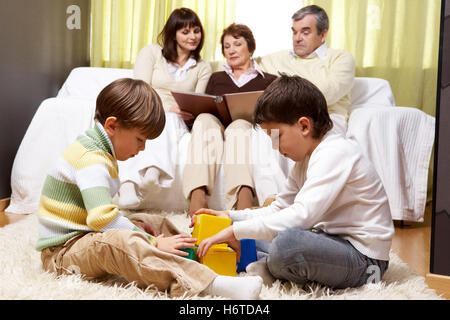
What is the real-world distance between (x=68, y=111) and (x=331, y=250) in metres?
1.40

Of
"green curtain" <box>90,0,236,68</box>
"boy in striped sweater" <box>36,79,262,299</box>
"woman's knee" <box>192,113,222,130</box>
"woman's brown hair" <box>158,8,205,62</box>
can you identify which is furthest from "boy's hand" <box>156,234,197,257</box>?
"green curtain" <box>90,0,236,68</box>

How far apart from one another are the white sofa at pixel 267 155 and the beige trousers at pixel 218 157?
1.9 inches

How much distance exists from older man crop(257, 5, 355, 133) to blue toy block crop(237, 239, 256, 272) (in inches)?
41.7

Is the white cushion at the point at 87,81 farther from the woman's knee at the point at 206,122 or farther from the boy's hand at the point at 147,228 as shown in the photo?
the boy's hand at the point at 147,228

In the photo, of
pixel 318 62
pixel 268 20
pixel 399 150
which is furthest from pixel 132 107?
pixel 268 20

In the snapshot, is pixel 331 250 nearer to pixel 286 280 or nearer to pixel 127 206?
pixel 286 280

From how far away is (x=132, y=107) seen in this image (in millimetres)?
1045

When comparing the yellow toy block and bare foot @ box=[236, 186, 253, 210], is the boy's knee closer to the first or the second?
the yellow toy block

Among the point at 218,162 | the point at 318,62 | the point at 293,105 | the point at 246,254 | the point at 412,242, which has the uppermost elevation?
the point at 318,62

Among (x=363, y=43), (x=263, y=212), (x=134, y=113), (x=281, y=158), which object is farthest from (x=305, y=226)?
(x=363, y=43)

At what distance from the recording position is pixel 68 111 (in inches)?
77.2

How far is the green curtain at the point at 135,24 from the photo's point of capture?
2740 mm

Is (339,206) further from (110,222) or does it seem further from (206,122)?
(206,122)

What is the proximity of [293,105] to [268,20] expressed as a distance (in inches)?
74.0
